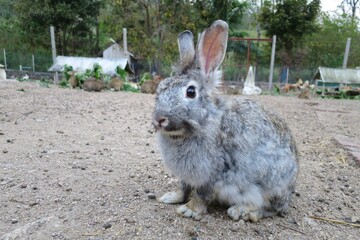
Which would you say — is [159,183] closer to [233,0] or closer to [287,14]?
[287,14]

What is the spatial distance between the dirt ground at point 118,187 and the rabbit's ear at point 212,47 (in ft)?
3.28

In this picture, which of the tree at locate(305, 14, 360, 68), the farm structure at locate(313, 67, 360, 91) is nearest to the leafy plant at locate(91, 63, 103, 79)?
the farm structure at locate(313, 67, 360, 91)

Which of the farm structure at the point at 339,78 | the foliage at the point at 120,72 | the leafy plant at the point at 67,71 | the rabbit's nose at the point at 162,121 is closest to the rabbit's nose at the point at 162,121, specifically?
the rabbit's nose at the point at 162,121

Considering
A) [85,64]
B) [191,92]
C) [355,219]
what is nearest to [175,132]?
[191,92]

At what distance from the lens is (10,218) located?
210 cm

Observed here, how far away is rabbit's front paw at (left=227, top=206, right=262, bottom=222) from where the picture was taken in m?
2.13

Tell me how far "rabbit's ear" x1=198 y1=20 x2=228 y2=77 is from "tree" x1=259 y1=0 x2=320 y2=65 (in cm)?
1590

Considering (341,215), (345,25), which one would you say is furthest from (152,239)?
(345,25)

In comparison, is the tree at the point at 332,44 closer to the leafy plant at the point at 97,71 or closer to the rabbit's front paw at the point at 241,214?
the leafy plant at the point at 97,71

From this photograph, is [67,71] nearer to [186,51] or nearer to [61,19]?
[61,19]

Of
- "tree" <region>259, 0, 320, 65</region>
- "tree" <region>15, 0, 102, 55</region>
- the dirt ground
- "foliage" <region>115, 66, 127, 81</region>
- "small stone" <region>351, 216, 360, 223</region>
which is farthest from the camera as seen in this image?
"tree" <region>259, 0, 320, 65</region>

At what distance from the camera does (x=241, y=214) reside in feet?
7.01

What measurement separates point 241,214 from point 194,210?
1.01 feet

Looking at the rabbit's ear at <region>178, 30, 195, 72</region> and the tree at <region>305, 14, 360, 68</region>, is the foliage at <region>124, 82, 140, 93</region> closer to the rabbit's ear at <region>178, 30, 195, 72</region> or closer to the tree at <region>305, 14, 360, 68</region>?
the rabbit's ear at <region>178, 30, 195, 72</region>
